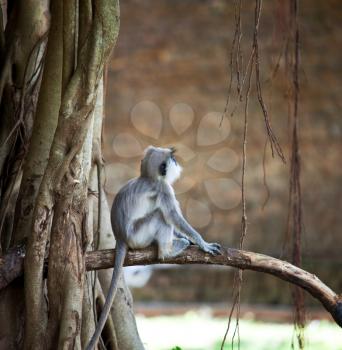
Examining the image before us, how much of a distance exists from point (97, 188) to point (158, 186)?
40cm

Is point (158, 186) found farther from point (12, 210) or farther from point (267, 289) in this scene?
point (267, 289)

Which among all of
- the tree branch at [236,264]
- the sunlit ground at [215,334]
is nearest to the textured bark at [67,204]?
the tree branch at [236,264]

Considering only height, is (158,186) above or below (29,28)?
below

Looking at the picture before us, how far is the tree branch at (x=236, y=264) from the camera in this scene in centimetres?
415

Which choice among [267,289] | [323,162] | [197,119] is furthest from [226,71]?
[267,289]

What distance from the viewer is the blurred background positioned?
1193 cm

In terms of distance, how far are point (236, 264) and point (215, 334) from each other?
492 centimetres

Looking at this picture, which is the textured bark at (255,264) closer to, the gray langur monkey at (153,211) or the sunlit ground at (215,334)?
the gray langur monkey at (153,211)

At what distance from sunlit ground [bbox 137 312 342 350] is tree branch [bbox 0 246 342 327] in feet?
10.7

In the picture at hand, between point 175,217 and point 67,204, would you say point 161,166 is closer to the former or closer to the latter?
point 175,217

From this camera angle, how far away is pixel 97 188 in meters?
5.13

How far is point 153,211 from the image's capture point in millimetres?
4945

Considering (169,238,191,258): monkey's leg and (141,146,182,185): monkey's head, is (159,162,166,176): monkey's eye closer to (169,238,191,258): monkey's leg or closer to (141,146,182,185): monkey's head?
(141,146,182,185): monkey's head

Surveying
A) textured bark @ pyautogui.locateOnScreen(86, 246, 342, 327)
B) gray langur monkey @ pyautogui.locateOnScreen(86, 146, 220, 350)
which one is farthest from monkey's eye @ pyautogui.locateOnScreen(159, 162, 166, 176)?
textured bark @ pyautogui.locateOnScreen(86, 246, 342, 327)
